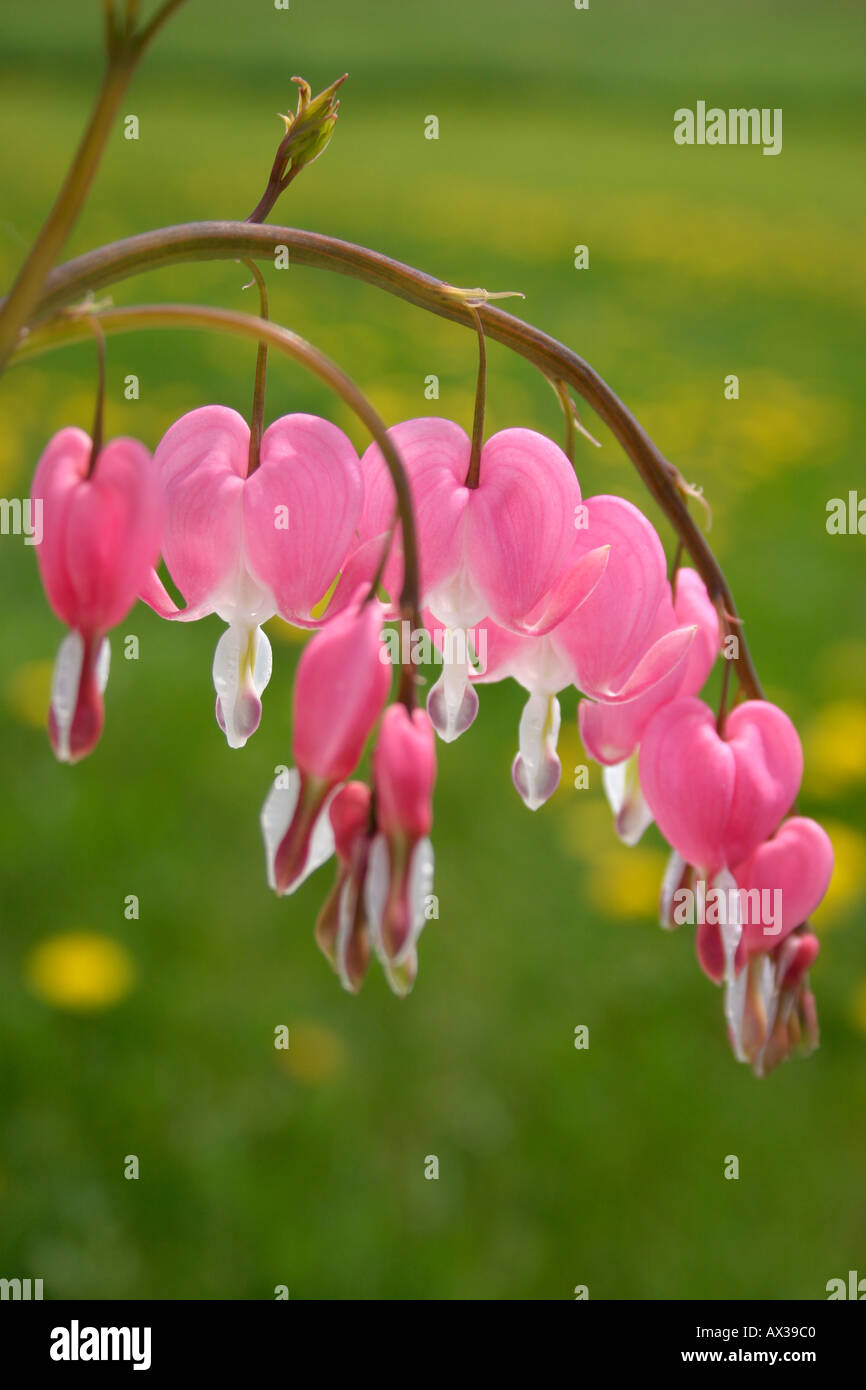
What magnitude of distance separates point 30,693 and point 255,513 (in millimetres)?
1887

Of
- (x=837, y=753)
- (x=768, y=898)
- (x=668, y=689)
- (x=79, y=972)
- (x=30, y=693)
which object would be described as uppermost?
(x=30, y=693)

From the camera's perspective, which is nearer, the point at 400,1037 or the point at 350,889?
the point at 350,889

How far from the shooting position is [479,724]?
266 centimetres

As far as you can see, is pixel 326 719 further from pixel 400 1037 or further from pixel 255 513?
pixel 400 1037

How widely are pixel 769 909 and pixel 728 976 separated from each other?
40mm

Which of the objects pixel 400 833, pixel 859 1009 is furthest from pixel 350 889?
pixel 859 1009

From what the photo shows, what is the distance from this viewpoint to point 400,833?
0.52 metres

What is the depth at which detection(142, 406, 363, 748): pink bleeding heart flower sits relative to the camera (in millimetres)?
658

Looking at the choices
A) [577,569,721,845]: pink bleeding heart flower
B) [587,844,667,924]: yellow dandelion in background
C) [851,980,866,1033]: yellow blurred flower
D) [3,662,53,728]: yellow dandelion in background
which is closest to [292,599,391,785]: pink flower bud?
[577,569,721,845]: pink bleeding heart flower

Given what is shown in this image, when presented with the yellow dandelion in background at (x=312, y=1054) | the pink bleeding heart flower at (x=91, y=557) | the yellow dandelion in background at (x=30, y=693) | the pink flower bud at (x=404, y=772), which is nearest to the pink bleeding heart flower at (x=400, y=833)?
the pink flower bud at (x=404, y=772)

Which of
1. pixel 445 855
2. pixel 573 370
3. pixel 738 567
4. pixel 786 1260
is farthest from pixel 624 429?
pixel 738 567

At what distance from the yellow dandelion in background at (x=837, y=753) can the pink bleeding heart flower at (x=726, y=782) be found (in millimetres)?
1682

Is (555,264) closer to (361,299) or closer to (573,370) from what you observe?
(361,299)

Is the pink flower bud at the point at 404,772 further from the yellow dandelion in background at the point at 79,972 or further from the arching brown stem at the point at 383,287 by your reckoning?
the yellow dandelion in background at the point at 79,972
